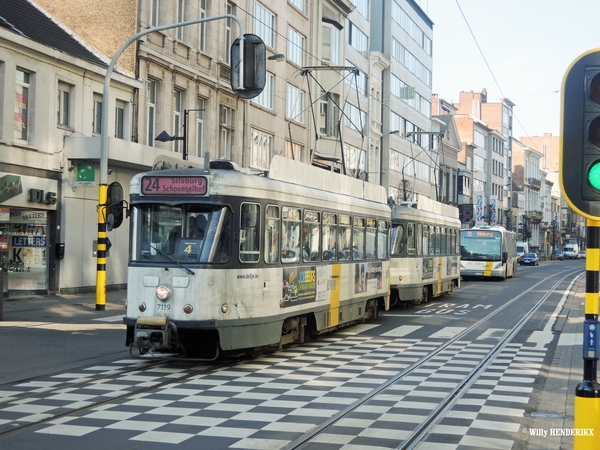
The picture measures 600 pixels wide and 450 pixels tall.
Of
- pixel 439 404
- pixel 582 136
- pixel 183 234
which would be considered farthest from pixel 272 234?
pixel 582 136

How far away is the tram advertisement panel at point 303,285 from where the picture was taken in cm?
1481

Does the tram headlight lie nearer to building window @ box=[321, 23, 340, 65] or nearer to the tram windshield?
the tram windshield

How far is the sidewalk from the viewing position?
13.4 m

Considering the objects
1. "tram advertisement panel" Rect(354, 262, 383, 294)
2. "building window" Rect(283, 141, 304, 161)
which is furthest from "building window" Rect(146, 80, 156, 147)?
"building window" Rect(283, 141, 304, 161)

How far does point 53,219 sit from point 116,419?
57.9ft

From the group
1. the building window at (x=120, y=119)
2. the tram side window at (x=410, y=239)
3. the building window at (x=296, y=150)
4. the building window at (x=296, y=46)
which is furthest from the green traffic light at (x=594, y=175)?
the building window at (x=296, y=46)

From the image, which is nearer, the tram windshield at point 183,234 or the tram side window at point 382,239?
the tram windshield at point 183,234

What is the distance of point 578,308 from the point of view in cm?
2819

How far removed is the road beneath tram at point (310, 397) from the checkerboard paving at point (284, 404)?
0.05ft

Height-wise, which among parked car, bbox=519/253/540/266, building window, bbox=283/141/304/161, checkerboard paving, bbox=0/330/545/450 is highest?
building window, bbox=283/141/304/161

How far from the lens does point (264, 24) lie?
133 ft

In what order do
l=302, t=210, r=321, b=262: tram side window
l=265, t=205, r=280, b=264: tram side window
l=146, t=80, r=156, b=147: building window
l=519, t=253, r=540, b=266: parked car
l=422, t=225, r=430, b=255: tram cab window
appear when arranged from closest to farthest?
l=265, t=205, r=280, b=264: tram side window, l=302, t=210, r=321, b=262: tram side window, l=422, t=225, r=430, b=255: tram cab window, l=146, t=80, r=156, b=147: building window, l=519, t=253, r=540, b=266: parked car

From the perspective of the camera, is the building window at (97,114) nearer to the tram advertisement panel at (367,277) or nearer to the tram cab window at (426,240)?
the tram cab window at (426,240)

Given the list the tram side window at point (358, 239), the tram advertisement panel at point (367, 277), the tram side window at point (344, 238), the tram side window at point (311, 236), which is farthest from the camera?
the tram advertisement panel at point (367, 277)
